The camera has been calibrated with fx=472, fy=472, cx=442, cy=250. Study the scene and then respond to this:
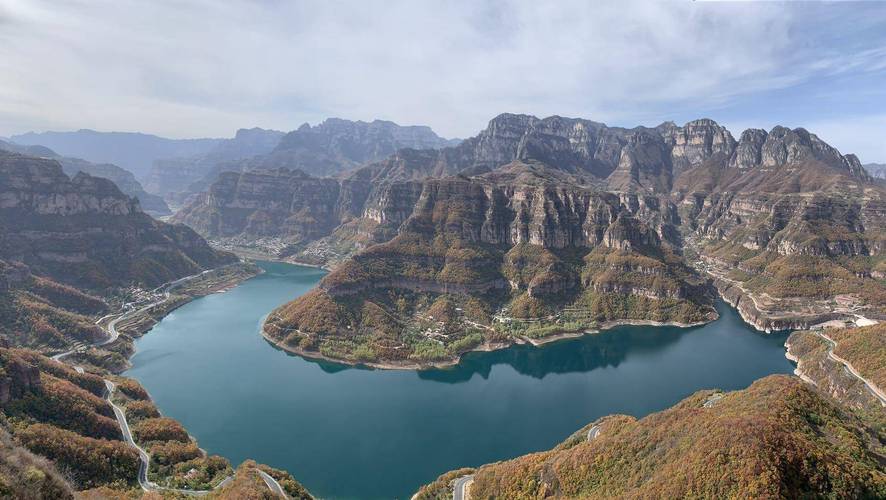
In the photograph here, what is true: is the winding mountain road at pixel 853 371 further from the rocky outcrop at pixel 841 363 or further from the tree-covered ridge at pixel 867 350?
the tree-covered ridge at pixel 867 350

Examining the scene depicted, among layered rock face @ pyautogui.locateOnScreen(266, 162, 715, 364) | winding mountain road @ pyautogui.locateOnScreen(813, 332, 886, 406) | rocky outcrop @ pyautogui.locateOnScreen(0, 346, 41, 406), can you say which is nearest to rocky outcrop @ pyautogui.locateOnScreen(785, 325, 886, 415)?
winding mountain road @ pyautogui.locateOnScreen(813, 332, 886, 406)

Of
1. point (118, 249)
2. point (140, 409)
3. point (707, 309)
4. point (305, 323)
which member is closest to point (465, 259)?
point (305, 323)

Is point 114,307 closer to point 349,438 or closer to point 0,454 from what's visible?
point 349,438

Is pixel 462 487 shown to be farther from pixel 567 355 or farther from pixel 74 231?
pixel 74 231

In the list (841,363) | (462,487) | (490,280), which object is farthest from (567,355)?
(462,487)

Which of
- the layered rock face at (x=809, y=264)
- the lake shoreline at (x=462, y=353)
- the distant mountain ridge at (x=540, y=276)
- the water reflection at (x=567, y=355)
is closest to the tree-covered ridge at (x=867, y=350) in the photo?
the water reflection at (x=567, y=355)

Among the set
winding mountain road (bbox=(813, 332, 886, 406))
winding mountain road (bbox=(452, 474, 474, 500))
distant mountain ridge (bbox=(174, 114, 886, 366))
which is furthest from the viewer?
distant mountain ridge (bbox=(174, 114, 886, 366))

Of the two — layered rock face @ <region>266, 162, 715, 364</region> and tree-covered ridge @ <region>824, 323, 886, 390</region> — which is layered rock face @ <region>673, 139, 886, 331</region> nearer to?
layered rock face @ <region>266, 162, 715, 364</region>
